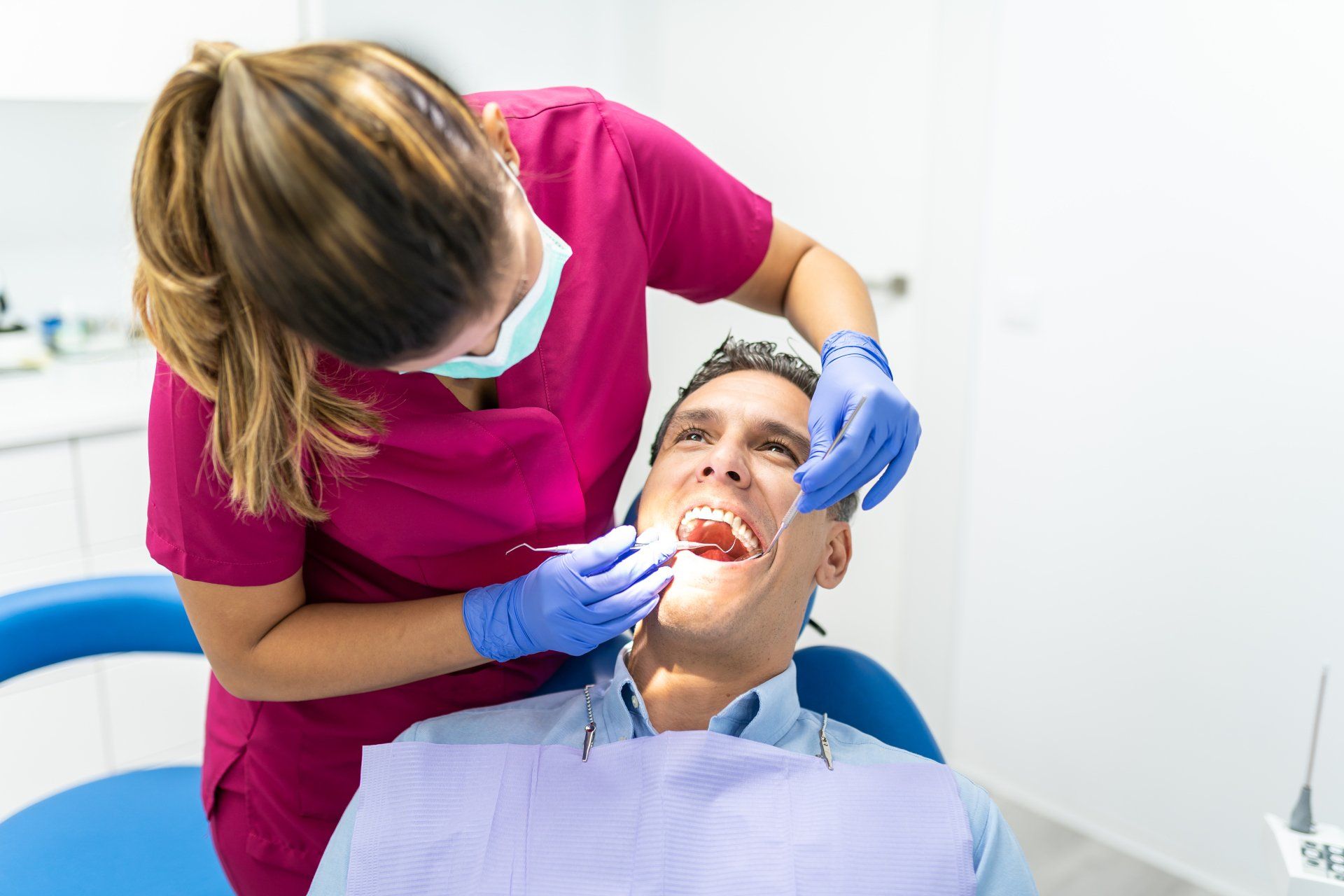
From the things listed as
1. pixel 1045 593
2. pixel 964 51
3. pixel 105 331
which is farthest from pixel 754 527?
pixel 105 331

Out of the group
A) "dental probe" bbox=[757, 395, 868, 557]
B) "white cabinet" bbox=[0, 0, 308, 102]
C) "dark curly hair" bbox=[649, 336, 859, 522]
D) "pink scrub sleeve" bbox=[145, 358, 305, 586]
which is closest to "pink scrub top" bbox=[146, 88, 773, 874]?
"pink scrub sleeve" bbox=[145, 358, 305, 586]

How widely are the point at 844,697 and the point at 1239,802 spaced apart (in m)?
1.24

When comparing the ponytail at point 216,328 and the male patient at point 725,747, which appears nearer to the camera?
the ponytail at point 216,328

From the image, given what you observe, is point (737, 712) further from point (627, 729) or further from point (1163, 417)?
point (1163, 417)

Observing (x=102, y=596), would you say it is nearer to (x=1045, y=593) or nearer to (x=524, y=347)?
(x=524, y=347)

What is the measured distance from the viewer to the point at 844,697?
1.31 m

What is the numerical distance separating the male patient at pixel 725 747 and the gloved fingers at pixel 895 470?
0.45 feet

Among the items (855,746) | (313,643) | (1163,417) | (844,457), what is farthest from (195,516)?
(1163,417)

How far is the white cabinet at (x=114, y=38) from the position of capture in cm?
222

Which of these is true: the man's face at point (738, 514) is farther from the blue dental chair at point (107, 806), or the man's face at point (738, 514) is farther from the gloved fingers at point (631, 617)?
the blue dental chair at point (107, 806)

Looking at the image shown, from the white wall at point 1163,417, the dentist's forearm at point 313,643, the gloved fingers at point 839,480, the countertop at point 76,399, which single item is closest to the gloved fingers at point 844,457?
the gloved fingers at point 839,480

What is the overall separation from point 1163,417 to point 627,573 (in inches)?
54.6

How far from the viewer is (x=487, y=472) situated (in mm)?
1136

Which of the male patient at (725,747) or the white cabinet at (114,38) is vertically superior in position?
the white cabinet at (114,38)
